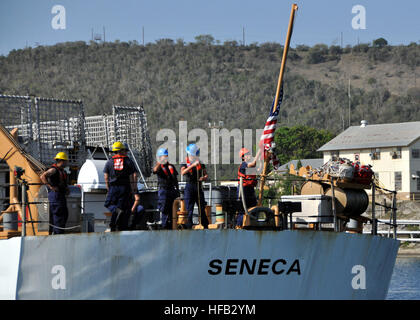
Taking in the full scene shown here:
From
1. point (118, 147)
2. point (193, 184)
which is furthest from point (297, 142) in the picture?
point (118, 147)

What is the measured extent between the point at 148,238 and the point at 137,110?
352 inches

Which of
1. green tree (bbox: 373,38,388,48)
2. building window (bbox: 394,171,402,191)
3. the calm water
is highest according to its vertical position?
green tree (bbox: 373,38,388,48)

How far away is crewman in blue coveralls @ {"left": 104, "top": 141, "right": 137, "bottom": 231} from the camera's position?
48.8 ft

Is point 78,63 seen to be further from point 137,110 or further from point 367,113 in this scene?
point 137,110

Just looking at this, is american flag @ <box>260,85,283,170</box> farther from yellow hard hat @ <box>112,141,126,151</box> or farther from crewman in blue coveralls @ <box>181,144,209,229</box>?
yellow hard hat @ <box>112,141,126,151</box>

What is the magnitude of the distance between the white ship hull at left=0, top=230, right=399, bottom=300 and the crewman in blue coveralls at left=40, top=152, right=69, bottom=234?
2.20 feet

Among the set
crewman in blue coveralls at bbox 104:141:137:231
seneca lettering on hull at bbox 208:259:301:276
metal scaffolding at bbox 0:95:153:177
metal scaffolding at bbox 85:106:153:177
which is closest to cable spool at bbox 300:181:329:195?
seneca lettering on hull at bbox 208:259:301:276

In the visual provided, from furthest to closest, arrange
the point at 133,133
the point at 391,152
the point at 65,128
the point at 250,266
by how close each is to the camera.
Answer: the point at 391,152 → the point at 133,133 → the point at 65,128 → the point at 250,266

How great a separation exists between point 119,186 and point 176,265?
6.04 feet

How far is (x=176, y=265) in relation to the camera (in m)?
14.3

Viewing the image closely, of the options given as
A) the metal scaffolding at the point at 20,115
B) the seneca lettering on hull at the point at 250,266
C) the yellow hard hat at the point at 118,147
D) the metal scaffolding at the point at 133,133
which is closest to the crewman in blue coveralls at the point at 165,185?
the yellow hard hat at the point at 118,147

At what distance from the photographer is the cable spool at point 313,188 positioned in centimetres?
1714

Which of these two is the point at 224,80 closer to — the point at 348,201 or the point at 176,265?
the point at 348,201
